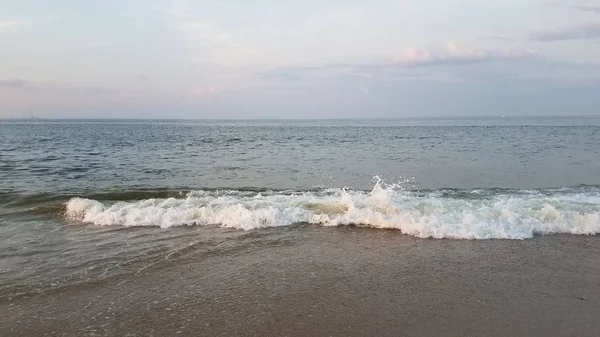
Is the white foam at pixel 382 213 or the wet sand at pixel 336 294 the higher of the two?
the white foam at pixel 382 213

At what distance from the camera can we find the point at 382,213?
1158 centimetres

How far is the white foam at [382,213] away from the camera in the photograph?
10477mm

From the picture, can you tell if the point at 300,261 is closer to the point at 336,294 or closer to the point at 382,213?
the point at 336,294

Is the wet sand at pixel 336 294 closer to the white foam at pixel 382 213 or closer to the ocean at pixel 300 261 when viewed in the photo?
the ocean at pixel 300 261

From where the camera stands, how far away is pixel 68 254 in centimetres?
893

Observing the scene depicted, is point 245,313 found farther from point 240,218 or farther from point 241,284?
point 240,218

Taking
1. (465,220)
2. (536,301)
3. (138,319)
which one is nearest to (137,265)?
(138,319)

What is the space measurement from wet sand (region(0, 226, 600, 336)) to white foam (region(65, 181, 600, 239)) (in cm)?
104

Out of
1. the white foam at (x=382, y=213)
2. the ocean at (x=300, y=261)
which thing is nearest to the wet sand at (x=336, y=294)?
the ocean at (x=300, y=261)

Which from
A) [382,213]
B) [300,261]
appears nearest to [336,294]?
[300,261]

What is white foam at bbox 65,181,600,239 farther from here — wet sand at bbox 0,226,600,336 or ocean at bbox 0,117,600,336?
wet sand at bbox 0,226,600,336

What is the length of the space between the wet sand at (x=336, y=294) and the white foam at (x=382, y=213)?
104 centimetres

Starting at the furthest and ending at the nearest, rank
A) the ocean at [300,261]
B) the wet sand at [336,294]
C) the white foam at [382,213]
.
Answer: the white foam at [382,213] < the ocean at [300,261] < the wet sand at [336,294]

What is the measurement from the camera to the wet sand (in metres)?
5.71
